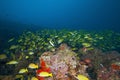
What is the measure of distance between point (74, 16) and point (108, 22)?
32.4 metres

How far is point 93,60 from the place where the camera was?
1097 centimetres

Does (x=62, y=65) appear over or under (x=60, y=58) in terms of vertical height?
under

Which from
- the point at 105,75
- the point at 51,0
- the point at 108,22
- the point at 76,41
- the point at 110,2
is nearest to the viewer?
the point at 105,75

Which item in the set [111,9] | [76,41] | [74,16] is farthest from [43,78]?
[74,16]

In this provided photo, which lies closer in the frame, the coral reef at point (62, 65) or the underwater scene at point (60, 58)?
the coral reef at point (62, 65)

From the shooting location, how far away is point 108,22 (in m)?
81.4

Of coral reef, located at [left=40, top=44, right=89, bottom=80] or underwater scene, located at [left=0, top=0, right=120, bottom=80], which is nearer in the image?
coral reef, located at [left=40, top=44, right=89, bottom=80]

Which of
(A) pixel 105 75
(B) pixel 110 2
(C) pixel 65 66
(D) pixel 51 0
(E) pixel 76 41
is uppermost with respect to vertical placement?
(D) pixel 51 0

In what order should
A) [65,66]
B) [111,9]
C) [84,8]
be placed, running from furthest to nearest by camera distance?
1. [84,8]
2. [111,9]
3. [65,66]

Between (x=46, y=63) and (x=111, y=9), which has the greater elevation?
(x=111, y=9)

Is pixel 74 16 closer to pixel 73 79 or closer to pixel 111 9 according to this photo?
pixel 111 9

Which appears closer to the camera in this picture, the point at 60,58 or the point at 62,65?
the point at 62,65

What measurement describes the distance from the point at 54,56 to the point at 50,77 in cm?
83

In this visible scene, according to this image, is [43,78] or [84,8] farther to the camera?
[84,8]
